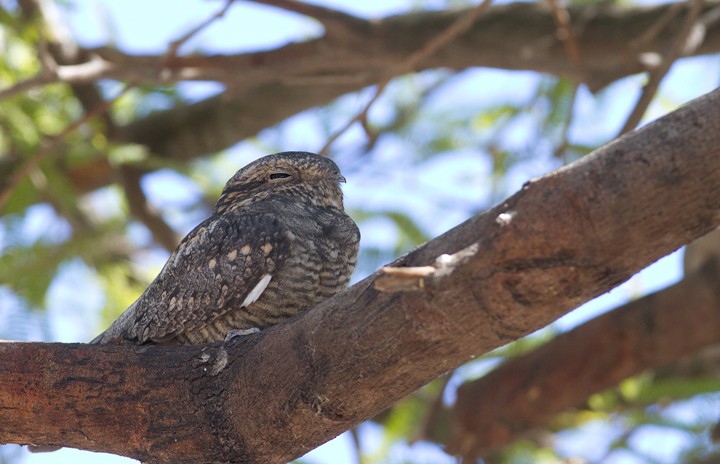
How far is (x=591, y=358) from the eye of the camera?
5.34 metres

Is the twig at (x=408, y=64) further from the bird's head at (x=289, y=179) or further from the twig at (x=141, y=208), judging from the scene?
the twig at (x=141, y=208)

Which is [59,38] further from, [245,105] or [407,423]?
[407,423]

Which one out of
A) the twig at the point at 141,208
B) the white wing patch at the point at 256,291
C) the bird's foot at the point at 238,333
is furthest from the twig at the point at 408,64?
the twig at the point at 141,208

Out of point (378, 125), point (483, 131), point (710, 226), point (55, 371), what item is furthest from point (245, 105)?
point (710, 226)

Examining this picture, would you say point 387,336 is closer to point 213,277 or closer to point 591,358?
point 213,277

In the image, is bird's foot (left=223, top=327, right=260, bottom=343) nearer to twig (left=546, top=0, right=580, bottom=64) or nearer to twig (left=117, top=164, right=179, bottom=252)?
twig (left=546, top=0, right=580, bottom=64)

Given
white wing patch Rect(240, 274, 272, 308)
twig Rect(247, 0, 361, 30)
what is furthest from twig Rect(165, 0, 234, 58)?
white wing patch Rect(240, 274, 272, 308)

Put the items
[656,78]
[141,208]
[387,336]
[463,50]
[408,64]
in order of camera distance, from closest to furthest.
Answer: [387,336]
[656,78]
[408,64]
[463,50]
[141,208]

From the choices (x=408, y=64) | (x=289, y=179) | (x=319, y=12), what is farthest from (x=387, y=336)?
(x=319, y=12)

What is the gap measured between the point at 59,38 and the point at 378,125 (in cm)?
207

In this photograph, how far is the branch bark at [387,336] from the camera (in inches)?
78.7

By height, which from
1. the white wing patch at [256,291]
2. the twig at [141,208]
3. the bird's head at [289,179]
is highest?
the twig at [141,208]

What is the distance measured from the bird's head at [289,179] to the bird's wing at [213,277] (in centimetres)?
43

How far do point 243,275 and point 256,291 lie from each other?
0.23 feet
